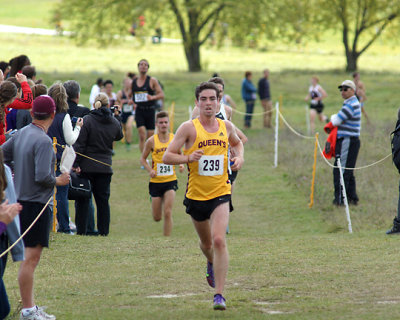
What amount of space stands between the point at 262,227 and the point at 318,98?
13.5 meters

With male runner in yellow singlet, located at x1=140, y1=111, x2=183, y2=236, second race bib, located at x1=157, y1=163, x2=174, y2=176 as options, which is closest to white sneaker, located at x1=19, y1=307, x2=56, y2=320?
male runner in yellow singlet, located at x1=140, y1=111, x2=183, y2=236

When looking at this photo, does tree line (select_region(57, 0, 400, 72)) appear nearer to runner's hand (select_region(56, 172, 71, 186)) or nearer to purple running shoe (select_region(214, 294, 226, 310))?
runner's hand (select_region(56, 172, 71, 186))

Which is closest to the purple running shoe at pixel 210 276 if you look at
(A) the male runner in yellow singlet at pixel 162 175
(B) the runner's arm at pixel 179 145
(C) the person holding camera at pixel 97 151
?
(B) the runner's arm at pixel 179 145

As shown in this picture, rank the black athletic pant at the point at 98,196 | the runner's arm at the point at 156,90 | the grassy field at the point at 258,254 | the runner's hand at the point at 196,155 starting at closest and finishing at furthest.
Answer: the runner's hand at the point at 196,155 → the grassy field at the point at 258,254 → the black athletic pant at the point at 98,196 → the runner's arm at the point at 156,90

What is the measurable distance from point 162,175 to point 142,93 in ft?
18.9

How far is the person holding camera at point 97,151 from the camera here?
11.2 m

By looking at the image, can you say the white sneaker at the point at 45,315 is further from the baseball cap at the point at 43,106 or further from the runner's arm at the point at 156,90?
the runner's arm at the point at 156,90

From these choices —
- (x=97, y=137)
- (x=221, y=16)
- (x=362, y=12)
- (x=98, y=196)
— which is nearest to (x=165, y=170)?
(x=98, y=196)

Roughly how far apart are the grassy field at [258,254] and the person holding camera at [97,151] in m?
0.61

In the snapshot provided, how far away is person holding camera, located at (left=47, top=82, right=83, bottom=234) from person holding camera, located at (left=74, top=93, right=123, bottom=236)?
0.23m

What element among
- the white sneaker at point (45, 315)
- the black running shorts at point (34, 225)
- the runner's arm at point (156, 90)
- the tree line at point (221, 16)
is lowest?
the white sneaker at point (45, 315)

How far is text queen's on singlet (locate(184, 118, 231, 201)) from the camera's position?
7355mm

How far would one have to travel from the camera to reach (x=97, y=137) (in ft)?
37.2

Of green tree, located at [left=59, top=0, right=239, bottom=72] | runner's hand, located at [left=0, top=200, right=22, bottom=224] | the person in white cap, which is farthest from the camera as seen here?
green tree, located at [left=59, top=0, right=239, bottom=72]
